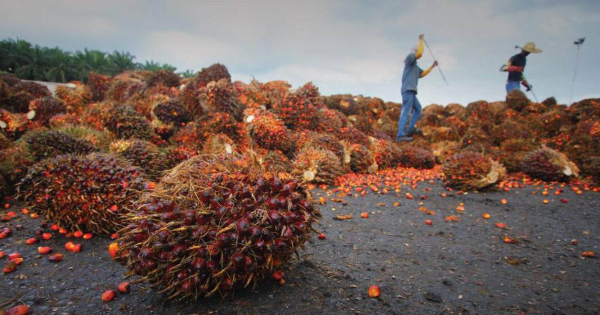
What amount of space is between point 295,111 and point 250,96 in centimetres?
115

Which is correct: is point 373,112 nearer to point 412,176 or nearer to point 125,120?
point 412,176

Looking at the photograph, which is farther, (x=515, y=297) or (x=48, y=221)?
(x=48, y=221)

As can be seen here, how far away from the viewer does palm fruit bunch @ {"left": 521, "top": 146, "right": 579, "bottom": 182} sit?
20.4ft

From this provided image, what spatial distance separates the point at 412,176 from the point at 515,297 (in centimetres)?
518

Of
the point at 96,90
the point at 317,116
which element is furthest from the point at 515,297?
the point at 96,90

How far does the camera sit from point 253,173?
1992 millimetres

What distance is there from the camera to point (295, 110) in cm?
689

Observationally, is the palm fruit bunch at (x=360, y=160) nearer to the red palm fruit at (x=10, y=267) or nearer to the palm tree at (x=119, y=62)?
the red palm fruit at (x=10, y=267)

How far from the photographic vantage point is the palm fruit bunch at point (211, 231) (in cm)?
171

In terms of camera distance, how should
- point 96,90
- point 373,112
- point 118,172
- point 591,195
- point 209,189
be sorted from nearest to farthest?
→ point 209,189, point 118,172, point 591,195, point 96,90, point 373,112

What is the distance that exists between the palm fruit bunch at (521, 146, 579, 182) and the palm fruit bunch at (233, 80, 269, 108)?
245 inches

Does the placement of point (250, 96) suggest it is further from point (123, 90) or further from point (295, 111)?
point (123, 90)

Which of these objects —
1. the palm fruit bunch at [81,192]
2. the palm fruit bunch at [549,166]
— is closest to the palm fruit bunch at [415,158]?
the palm fruit bunch at [549,166]

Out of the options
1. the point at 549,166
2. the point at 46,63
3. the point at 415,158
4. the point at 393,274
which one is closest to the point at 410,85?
the point at 415,158
